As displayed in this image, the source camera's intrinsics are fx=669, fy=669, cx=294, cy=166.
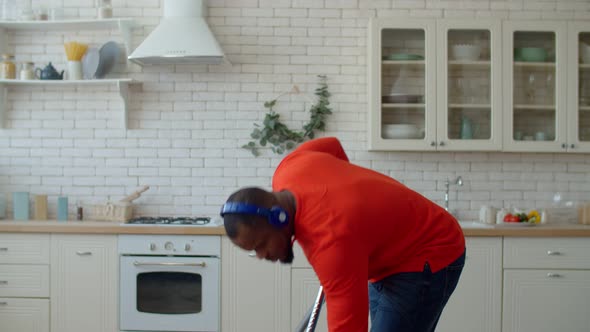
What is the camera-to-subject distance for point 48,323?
4.12 meters

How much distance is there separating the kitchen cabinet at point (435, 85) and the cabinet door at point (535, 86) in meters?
0.08

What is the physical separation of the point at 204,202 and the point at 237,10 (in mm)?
1348

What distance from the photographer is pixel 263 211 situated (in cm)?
174

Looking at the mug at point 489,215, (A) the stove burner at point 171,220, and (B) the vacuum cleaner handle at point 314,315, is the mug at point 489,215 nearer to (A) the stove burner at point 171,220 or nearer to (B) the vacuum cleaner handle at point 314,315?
(A) the stove burner at point 171,220

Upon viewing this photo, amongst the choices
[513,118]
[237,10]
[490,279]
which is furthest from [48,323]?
[513,118]

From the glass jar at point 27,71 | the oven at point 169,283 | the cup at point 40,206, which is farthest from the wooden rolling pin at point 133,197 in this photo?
the glass jar at point 27,71

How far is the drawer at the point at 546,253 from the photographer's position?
407 centimetres

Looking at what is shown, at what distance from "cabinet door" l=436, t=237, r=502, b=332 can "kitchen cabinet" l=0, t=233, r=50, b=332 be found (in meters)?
2.44

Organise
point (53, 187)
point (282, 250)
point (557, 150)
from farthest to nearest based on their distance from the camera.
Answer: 1. point (53, 187)
2. point (557, 150)
3. point (282, 250)

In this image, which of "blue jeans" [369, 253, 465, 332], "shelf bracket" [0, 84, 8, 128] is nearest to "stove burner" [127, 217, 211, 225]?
"shelf bracket" [0, 84, 8, 128]

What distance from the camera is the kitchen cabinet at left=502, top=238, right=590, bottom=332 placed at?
407cm

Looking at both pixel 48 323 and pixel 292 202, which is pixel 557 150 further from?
pixel 48 323

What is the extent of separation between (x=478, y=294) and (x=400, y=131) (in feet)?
3.72

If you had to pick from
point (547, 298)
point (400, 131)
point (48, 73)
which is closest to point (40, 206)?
point (48, 73)
